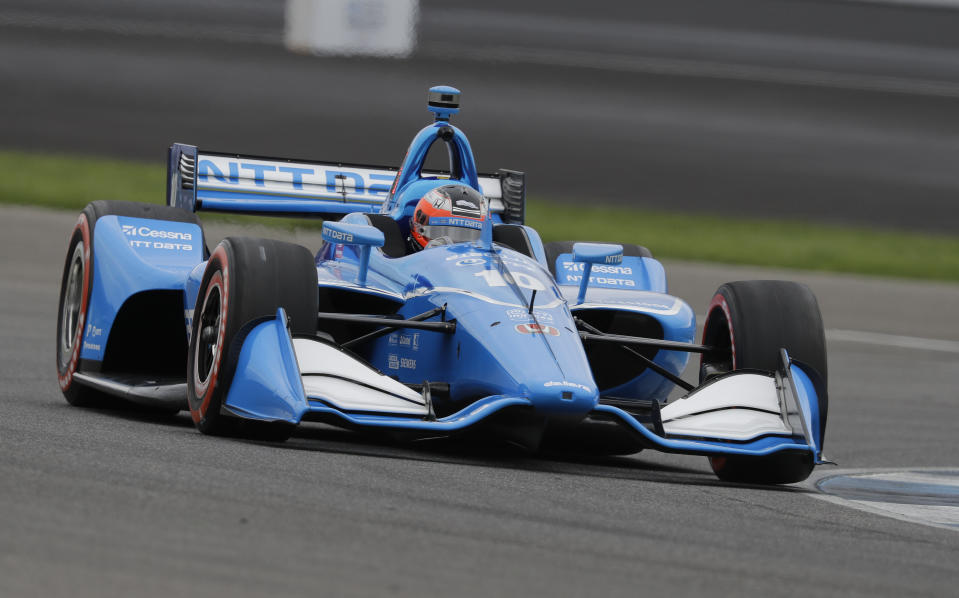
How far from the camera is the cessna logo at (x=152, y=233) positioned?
9414mm

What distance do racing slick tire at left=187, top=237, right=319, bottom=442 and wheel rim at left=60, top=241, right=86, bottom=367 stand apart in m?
2.18

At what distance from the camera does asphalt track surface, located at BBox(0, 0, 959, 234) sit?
75.8 ft

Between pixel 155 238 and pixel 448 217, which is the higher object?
pixel 448 217

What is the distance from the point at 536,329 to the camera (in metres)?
7.46

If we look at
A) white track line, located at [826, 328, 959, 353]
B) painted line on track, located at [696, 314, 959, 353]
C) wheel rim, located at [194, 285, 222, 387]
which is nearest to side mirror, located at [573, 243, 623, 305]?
wheel rim, located at [194, 285, 222, 387]

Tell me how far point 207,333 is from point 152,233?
1.71 meters

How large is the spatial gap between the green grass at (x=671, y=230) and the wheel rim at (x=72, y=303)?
9.65 metres

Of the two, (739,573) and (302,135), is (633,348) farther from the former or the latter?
(302,135)

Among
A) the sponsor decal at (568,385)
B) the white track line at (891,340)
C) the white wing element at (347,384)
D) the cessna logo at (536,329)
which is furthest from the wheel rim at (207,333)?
the white track line at (891,340)

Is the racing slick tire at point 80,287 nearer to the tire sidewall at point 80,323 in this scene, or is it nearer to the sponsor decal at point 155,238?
the tire sidewall at point 80,323

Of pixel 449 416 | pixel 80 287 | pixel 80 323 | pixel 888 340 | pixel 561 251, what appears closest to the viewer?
pixel 449 416

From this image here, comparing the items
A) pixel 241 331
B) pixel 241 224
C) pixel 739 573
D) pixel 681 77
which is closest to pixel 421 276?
pixel 241 331

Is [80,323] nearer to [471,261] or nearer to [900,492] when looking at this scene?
[471,261]

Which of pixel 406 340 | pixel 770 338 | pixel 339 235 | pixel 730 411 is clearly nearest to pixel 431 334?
pixel 406 340
